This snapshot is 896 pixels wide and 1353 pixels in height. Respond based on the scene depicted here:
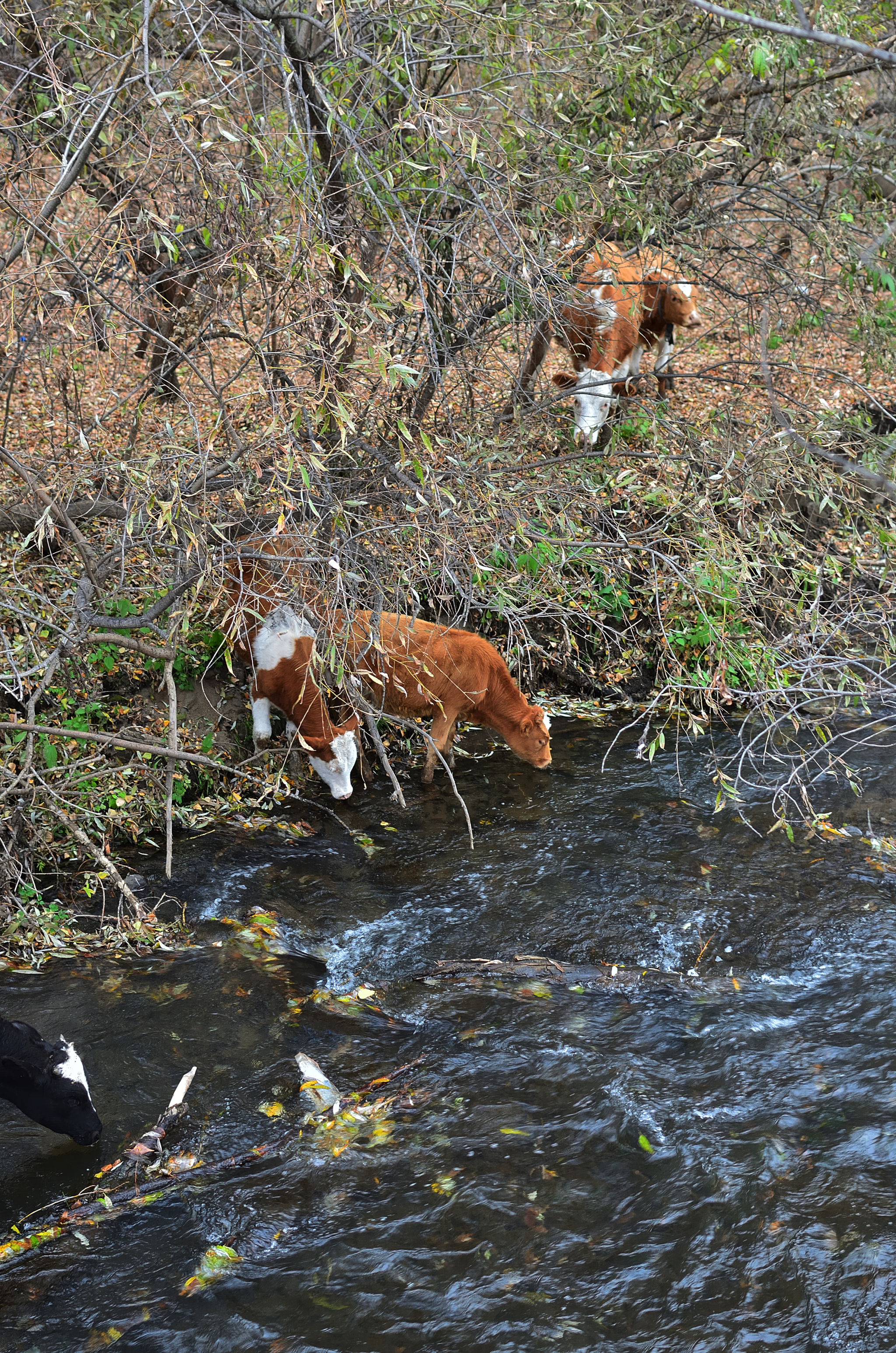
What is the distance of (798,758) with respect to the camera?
27.6 feet

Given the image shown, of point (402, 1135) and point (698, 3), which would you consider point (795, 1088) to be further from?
point (698, 3)

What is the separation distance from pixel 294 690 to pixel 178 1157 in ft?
11.8

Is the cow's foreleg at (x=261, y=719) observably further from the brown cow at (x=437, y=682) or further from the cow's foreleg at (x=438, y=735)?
the cow's foreleg at (x=438, y=735)

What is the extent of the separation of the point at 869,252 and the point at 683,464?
647cm

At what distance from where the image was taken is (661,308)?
9.86m

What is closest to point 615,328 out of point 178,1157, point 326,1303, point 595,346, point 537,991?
point 595,346

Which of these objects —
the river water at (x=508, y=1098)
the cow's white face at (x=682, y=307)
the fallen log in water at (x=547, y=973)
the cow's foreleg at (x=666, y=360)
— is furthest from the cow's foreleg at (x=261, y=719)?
the cow's white face at (x=682, y=307)

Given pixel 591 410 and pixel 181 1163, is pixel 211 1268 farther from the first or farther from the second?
pixel 591 410

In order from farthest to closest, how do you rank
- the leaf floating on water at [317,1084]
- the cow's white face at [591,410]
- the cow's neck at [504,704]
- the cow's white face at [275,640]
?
1. the cow's white face at [591,410]
2. the cow's neck at [504,704]
3. the cow's white face at [275,640]
4. the leaf floating on water at [317,1084]

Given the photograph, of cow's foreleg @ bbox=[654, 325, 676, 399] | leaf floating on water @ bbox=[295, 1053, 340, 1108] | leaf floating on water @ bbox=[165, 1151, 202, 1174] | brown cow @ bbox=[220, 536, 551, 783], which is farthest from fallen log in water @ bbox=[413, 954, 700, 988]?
cow's foreleg @ bbox=[654, 325, 676, 399]

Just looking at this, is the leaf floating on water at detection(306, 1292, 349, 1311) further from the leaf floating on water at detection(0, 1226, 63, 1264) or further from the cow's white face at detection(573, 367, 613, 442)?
the cow's white face at detection(573, 367, 613, 442)

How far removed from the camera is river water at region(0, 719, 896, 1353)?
4004 millimetres

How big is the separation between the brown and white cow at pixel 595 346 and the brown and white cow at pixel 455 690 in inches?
90.2

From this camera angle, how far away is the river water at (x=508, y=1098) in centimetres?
400
